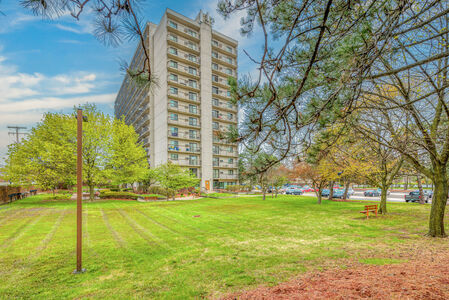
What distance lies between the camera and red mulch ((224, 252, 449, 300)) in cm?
302

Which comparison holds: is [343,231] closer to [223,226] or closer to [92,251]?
[223,226]

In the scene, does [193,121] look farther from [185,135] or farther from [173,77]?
[173,77]

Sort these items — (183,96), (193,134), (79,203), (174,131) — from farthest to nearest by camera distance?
(193,134) → (183,96) → (174,131) → (79,203)

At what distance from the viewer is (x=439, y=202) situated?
25.7 feet

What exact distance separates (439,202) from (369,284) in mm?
7282

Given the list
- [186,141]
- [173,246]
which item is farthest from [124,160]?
[173,246]

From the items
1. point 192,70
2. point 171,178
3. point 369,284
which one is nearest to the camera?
point 369,284

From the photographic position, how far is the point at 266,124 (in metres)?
4.18

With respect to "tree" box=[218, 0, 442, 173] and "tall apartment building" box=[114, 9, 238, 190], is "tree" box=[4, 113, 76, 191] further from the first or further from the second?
"tree" box=[218, 0, 442, 173]

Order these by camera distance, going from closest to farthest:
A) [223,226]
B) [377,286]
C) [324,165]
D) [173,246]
→ [377,286] < [173,246] < [223,226] < [324,165]

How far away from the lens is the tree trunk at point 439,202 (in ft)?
25.2

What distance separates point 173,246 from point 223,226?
372 cm

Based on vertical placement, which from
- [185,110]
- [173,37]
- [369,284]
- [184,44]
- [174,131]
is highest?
[173,37]

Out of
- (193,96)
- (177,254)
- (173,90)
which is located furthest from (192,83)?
(177,254)
